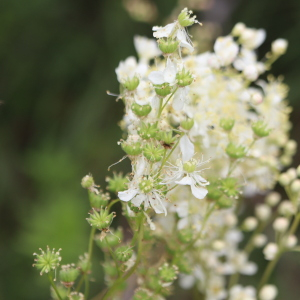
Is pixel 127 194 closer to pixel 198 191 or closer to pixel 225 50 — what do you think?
pixel 198 191

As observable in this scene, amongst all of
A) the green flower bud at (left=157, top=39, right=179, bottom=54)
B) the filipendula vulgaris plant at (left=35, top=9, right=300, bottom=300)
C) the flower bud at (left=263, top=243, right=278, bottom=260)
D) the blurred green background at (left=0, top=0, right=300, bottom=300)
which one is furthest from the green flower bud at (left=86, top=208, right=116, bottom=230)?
the blurred green background at (left=0, top=0, right=300, bottom=300)

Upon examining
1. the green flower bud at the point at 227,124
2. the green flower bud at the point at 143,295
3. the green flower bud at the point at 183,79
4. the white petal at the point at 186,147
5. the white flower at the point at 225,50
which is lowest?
the green flower bud at the point at 143,295

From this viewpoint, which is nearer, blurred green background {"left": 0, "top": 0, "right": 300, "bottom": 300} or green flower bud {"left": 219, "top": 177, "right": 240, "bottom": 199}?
green flower bud {"left": 219, "top": 177, "right": 240, "bottom": 199}

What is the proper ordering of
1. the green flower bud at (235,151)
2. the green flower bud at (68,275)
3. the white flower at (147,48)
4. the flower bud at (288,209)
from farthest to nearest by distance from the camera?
the white flower at (147,48) < the flower bud at (288,209) < the green flower bud at (235,151) < the green flower bud at (68,275)

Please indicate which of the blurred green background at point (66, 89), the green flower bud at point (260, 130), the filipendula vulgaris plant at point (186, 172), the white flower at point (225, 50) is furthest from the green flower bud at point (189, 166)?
the blurred green background at point (66, 89)

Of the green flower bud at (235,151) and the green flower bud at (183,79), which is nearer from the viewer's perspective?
the green flower bud at (183,79)

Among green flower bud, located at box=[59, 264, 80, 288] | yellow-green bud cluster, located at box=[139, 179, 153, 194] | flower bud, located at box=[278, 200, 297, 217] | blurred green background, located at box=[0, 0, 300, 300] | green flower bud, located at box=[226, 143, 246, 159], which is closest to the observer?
yellow-green bud cluster, located at box=[139, 179, 153, 194]

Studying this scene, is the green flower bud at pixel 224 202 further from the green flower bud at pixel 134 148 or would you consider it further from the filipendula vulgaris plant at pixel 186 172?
the green flower bud at pixel 134 148

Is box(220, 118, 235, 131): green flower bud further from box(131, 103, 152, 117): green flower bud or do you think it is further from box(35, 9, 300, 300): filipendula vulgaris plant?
box(131, 103, 152, 117): green flower bud
